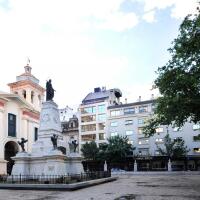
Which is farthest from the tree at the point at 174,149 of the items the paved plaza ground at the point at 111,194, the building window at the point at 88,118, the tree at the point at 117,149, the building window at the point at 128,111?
the paved plaza ground at the point at 111,194

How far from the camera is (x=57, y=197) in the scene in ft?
61.1

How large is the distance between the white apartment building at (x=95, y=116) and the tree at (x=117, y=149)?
34.4 ft

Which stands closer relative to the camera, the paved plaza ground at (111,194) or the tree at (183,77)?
the paved plaza ground at (111,194)

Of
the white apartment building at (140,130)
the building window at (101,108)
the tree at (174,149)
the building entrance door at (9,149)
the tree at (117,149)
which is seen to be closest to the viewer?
the building entrance door at (9,149)

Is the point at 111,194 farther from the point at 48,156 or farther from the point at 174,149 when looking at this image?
the point at 174,149

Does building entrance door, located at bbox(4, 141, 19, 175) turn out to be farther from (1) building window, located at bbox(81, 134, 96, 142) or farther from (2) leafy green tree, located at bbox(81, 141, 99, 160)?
(1) building window, located at bbox(81, 134, 96, 142)

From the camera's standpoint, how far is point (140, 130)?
80.5 meters

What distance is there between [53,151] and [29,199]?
30.0 feet

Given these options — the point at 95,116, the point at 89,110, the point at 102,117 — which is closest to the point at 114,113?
the point at 102,117

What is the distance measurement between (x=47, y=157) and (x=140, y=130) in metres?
54.8

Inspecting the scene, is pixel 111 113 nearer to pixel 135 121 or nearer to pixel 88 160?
pixel 135 121

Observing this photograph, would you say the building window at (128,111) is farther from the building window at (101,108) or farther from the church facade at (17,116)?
the church facade at (17,116)

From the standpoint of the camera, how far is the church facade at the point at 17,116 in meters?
52.5

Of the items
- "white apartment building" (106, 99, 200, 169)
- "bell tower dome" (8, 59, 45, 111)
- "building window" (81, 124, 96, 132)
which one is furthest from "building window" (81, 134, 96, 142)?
"bell tower dome" (8, 59, 45, 111)
